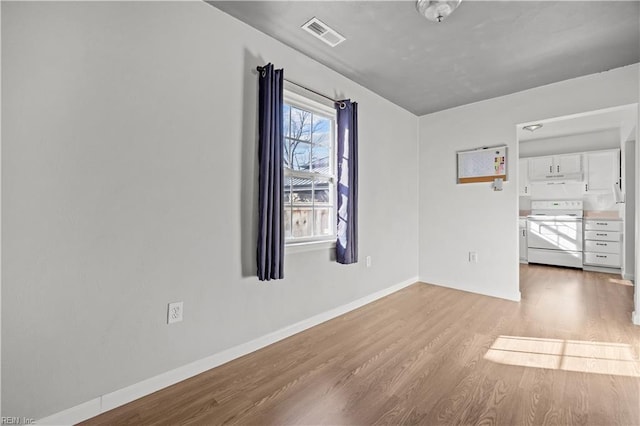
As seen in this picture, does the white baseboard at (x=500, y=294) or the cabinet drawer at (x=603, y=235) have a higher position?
the cabinet drawer at (x=603, y=235)

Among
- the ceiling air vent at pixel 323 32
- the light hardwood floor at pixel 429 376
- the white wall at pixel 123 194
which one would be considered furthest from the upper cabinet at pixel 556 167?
the white wall at pixel 123 194

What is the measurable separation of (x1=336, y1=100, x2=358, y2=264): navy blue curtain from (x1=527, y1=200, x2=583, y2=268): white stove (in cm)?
452

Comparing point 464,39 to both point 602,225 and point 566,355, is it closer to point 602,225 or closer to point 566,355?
point 566,355

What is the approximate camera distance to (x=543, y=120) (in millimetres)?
3271

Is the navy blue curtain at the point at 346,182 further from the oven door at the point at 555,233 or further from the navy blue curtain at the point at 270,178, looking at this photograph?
the oven door at the point at 555,233

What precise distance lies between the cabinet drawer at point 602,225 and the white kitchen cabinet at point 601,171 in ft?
1.99

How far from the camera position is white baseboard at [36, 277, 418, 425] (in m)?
1.44

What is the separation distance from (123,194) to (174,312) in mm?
768

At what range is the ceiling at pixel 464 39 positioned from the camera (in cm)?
199

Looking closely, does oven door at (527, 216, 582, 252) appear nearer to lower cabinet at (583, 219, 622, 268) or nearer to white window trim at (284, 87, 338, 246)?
lower cabinet at (583, 219, 622, 268)

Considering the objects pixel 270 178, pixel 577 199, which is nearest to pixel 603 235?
pixel 577 199

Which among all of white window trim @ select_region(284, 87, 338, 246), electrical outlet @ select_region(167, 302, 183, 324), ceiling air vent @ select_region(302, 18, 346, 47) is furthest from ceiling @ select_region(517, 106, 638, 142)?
electrical outlet @ select_region(167, 302, 183, 324)

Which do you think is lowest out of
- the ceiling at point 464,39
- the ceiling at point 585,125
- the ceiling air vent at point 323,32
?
the ceiling air vent at point 323,32

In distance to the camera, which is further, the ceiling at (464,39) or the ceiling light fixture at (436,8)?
the ceiling at (464,39)
